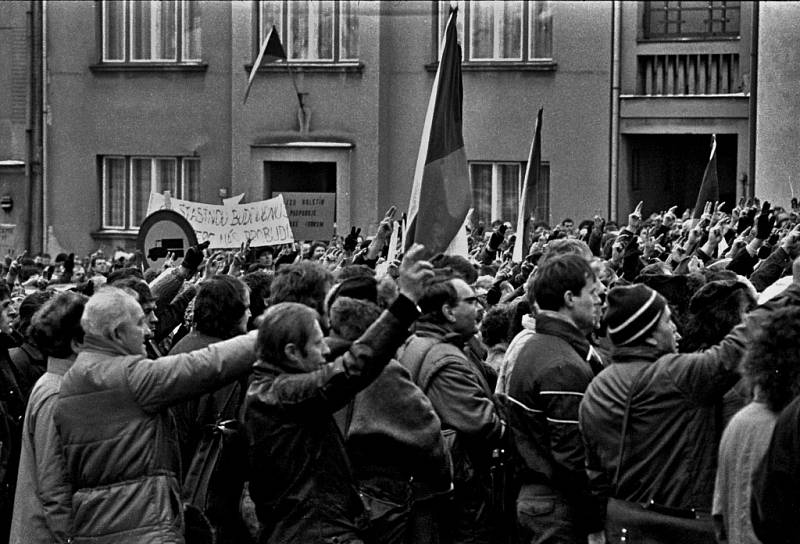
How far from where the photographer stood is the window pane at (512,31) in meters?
25.3

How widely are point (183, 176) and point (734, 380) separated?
22.7m

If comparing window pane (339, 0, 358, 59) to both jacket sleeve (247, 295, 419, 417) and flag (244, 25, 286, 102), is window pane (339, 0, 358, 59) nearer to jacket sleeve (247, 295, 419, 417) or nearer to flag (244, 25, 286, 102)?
flag (244, 25, 286, 102)

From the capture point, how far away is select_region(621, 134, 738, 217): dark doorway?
25.1 metres

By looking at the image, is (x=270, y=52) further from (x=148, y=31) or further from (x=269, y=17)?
(x=148, y=31)

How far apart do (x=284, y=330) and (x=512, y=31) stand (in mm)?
20066

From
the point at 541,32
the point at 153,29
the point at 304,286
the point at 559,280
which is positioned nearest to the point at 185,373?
the point at 304,286

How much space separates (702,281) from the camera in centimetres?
749

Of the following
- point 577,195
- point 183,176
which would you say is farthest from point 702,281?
point 183,176

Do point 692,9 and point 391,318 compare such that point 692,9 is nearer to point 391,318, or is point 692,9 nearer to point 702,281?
point 702,281

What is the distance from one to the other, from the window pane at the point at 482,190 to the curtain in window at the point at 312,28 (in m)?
3.17

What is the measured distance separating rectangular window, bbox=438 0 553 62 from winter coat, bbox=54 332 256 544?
1965 cm

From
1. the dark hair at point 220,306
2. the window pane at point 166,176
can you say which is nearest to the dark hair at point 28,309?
the dark hair at point 220,306

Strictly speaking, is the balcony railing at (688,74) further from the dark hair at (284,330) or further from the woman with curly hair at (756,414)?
the woman with curly hair at (756,414)

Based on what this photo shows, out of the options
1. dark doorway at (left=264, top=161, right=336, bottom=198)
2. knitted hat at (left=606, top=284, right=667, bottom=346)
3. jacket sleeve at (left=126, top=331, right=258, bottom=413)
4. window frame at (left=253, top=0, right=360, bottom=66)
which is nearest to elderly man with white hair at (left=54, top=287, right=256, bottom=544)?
jacket sleeve at (left=126, top=331, right=258, bottom=413)
